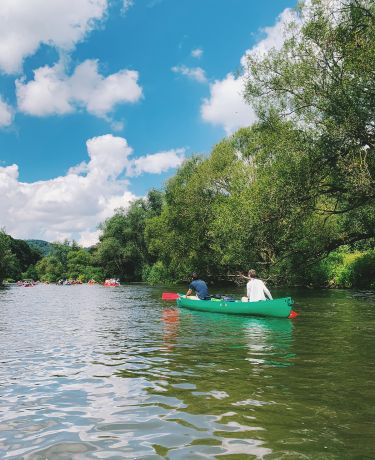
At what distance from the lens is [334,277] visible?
36.9 m

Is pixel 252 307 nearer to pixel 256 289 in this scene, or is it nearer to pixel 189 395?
pixel 256 289

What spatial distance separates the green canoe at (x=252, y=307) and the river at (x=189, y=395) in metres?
2.94

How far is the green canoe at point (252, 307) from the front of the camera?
16391 mm

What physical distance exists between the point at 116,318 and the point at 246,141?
93.2 feet

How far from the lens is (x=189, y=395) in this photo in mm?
6707

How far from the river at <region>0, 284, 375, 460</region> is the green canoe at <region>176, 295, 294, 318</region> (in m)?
2.94

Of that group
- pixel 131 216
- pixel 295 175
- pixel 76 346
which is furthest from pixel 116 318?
pixel 131 216

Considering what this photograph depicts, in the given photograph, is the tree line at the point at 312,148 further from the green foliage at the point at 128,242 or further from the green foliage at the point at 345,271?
the green foliage at the point at 128,242

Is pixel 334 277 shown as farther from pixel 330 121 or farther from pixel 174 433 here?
pixel 174 433

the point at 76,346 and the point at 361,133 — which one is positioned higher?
the point at 361,133

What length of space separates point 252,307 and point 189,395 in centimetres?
1077

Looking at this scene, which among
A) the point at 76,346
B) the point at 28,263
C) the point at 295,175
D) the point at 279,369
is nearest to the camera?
the point at 279,369

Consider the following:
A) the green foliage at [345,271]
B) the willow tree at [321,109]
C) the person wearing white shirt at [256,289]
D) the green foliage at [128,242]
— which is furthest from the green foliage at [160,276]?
the person wearing white shirt at [256,289]

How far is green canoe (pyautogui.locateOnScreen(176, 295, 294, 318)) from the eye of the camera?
53.8ft
